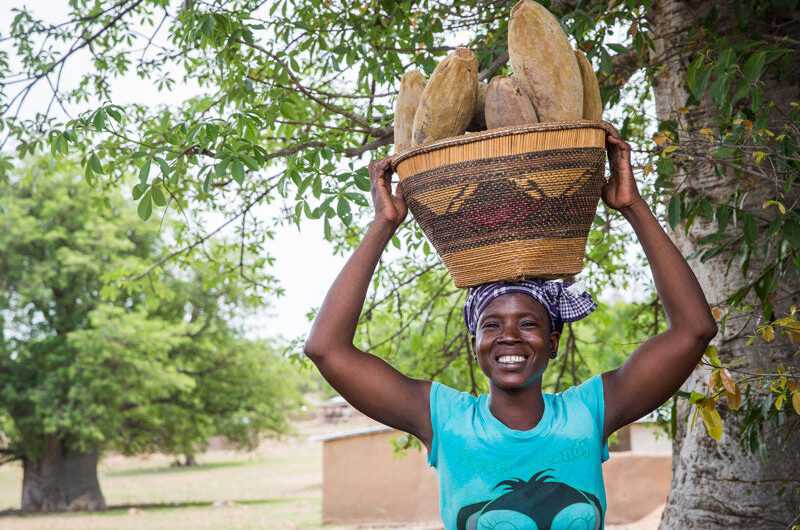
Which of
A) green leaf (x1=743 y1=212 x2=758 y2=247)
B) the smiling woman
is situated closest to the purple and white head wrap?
the smiling woman

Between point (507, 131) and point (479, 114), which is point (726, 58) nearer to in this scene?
point (479, 114)

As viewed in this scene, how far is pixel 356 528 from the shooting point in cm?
1218

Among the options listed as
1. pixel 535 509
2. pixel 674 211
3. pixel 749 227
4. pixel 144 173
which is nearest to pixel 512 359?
pixel 535 509

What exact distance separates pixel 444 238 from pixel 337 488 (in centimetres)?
1138

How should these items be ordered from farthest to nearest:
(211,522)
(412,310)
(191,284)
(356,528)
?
1. (191,284)
2. (211,522)
3. (356,528)
4. (412,310)

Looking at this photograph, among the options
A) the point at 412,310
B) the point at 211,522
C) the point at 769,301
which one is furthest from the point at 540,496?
the point at 211,522

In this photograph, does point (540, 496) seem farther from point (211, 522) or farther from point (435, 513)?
point (211, 522)

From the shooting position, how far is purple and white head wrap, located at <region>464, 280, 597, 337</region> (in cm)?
203

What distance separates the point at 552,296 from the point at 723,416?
2.27m

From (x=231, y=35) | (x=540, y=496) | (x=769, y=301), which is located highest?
(x=231, y=35)

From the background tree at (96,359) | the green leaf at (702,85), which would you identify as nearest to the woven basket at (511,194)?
the green leaf at (702,85)

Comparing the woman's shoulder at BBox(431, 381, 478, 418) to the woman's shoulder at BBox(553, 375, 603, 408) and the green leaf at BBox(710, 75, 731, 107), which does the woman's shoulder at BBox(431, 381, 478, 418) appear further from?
the green leaf at BBox(710, 75, 731, 107)

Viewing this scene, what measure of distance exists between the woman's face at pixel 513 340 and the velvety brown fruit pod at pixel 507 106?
0.42 meters

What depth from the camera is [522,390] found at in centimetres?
202
